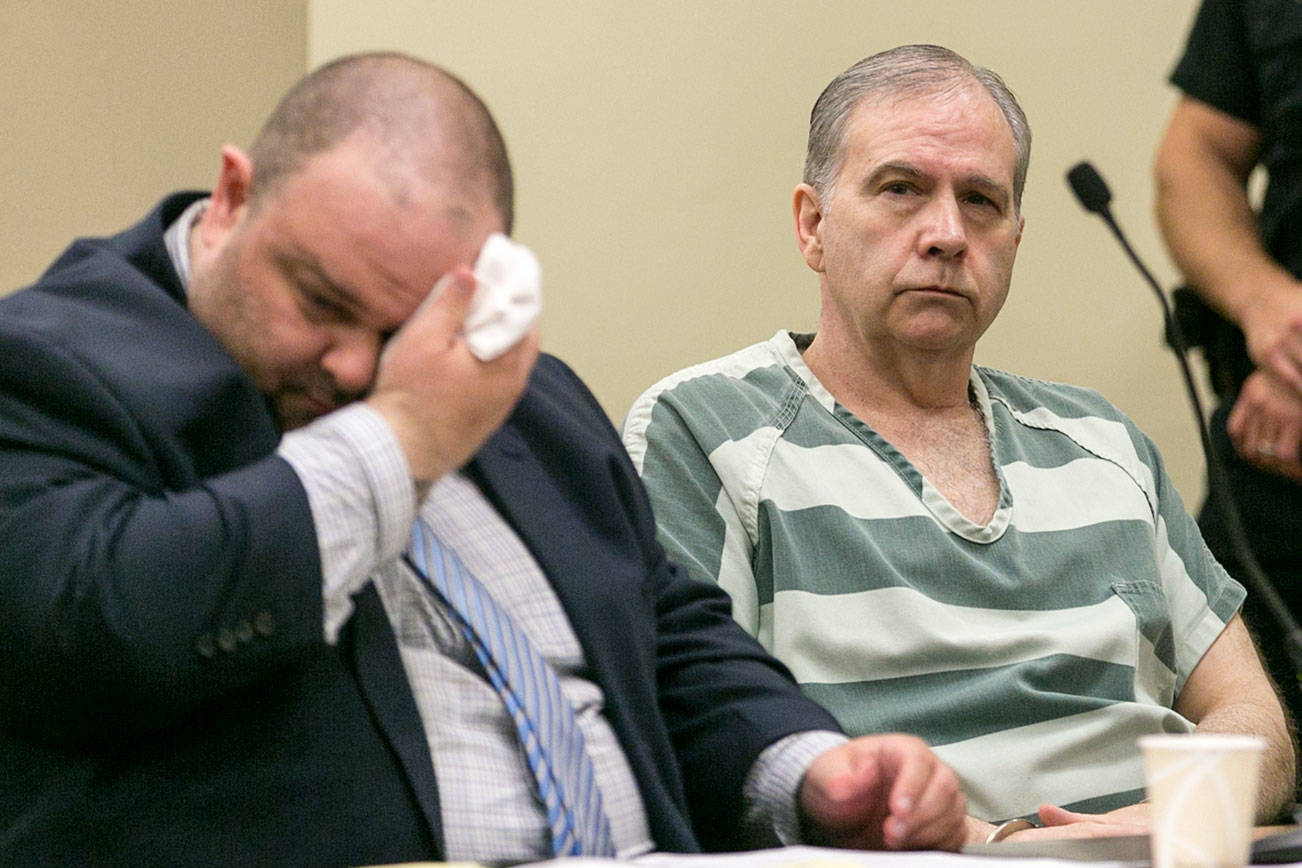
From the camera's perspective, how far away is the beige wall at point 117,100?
2.08 meters

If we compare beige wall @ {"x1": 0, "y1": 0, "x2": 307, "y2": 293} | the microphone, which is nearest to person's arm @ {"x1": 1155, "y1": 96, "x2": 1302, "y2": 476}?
the microphone

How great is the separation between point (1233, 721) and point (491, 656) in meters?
1.04

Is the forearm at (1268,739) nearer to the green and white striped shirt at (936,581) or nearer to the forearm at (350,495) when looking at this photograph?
the green and white striped shirt at (936,581)

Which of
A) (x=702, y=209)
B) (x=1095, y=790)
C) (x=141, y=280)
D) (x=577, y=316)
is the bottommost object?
(x=1095, y=790)

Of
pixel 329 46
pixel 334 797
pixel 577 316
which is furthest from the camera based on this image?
pixel 577 316

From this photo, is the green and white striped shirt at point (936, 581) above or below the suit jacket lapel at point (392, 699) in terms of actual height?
below

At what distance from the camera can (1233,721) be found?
5.36 feet

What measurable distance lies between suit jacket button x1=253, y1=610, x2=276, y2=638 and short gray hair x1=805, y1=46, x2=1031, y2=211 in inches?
47.1

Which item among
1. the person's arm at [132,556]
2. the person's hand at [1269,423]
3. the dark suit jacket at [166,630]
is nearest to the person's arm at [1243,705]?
the person's hand at [1269,423]

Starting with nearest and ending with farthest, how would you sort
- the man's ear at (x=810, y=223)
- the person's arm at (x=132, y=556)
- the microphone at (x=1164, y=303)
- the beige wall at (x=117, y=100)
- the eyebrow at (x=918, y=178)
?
1. the person's arm at (x=132, y=556)
2. the microphone at (x=1164, y=303)
3. the eyebrow at (x=918, y=178)
4. the man's ear at (x=810, y=223)
5. the beige wall at (x=117, y=100)

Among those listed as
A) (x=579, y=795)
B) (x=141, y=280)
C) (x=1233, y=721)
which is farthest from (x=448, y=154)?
(x=1233, y=721)

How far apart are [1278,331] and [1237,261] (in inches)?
4.1

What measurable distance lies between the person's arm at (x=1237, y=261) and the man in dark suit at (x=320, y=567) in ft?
1.66

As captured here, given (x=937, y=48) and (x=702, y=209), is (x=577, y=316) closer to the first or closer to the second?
(x=702, y=209)
